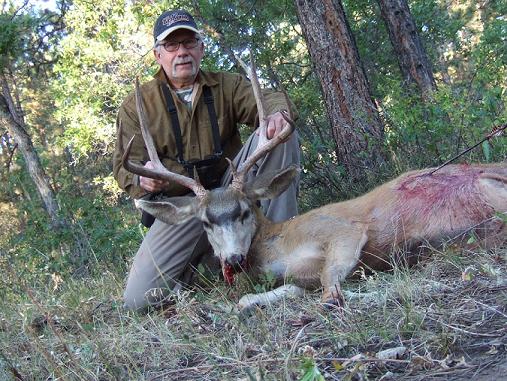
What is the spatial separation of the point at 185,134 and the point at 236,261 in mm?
1610

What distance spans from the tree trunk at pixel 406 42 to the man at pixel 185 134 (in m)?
6.35

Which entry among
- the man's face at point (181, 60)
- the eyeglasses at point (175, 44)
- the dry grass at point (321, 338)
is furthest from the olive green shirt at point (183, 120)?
the dry grass at point (321, 338)

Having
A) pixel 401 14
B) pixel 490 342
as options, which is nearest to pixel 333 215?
pixel 490 342

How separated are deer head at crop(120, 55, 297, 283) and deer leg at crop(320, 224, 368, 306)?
64 centimetres

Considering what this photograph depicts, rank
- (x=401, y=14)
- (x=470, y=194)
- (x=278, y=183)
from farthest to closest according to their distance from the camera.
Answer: (x=401, y=14) → (x=278, y=183) → (x=470, y=194)

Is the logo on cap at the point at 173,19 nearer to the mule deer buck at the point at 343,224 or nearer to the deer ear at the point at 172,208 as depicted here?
the mule deer buck at the point at 343,224

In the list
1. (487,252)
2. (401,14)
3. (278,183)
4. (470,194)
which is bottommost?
(487,252)

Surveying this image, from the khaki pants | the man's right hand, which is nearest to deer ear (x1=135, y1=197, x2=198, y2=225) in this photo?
the man's right hand

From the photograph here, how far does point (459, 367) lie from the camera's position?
2396 mm

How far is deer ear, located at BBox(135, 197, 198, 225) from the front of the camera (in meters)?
5.08

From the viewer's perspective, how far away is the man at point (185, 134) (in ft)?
18.1

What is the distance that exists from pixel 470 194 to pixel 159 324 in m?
2.30

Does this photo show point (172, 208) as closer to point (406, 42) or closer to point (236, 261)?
point (236, 261)

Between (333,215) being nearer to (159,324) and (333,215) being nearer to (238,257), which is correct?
(238,257)
